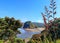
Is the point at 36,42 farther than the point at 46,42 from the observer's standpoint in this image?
Yes

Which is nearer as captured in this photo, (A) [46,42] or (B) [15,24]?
(A) [46,42]

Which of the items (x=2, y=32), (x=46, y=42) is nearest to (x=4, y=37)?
(x=2, y=32)

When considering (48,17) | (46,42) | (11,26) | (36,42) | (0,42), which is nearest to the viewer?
(48,17)

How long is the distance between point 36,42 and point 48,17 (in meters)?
2.27

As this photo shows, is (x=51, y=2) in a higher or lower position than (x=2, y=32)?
higher

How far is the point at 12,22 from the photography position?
15.2 m

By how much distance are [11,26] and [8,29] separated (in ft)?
3.44

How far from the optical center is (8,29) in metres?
13.9

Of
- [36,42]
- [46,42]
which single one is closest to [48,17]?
[46,42]

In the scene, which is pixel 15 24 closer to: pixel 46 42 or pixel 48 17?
pixel 46 42

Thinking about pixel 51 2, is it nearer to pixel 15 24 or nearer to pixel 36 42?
pixel 36 42

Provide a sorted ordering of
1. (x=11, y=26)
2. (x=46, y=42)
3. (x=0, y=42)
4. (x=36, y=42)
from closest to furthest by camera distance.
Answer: (x=46, y=42)
(x=36, y=42)
(x=0, y=42)
(x=11, y=26)

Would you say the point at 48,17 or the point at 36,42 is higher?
the point at 48,17

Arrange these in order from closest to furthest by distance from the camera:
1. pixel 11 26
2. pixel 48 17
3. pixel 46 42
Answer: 1. pixel 48 17
2. pixel 46 42
3. pixel 11 26
